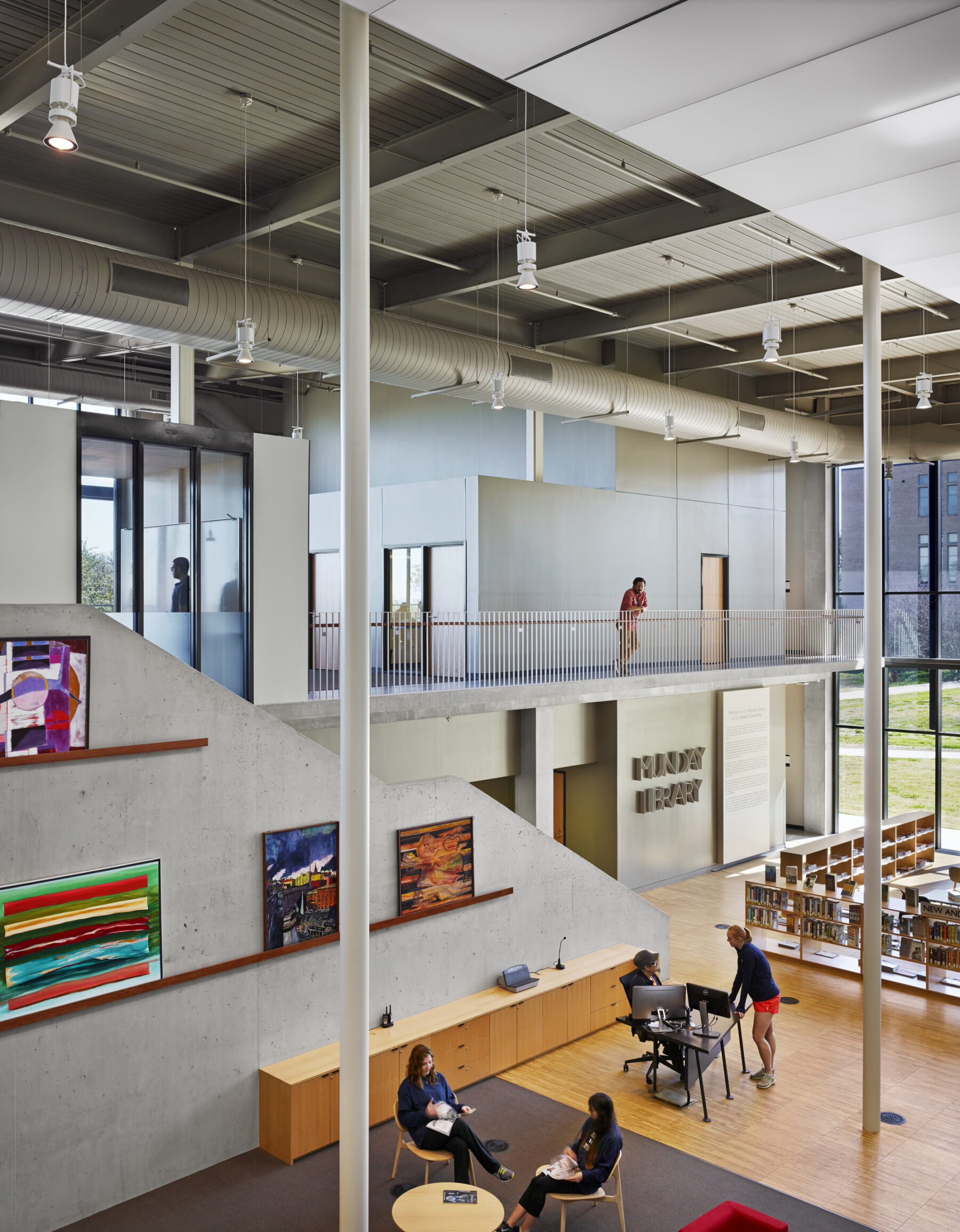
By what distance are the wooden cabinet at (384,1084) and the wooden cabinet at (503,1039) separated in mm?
1282

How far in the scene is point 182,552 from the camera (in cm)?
980

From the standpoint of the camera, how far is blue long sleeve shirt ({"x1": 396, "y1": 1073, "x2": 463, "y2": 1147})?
7535mm

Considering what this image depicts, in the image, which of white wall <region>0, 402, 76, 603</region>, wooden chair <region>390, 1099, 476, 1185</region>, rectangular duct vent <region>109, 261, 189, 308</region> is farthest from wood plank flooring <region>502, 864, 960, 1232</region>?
rectangular duct vent <region>109, 261, 189, 308</region>

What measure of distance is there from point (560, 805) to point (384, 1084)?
9250 mm

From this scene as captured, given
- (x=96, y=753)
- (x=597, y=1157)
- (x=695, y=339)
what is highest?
(x=695, y=339)

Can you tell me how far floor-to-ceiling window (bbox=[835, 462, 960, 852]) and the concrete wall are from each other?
50.6ft

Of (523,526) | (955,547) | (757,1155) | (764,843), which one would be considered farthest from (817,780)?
(757,1155)

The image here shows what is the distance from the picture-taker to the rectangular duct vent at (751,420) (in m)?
17.1

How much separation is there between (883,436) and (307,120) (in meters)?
14.6

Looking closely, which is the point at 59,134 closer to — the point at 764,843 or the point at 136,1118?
the point at 136,1118

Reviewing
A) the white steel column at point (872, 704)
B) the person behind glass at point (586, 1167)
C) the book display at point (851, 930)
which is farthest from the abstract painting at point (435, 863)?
the book display at point (851, 930)

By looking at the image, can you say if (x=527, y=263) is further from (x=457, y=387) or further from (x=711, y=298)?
(x=711, y=298)

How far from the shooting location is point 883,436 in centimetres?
2006

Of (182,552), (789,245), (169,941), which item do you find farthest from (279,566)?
(789,245)
